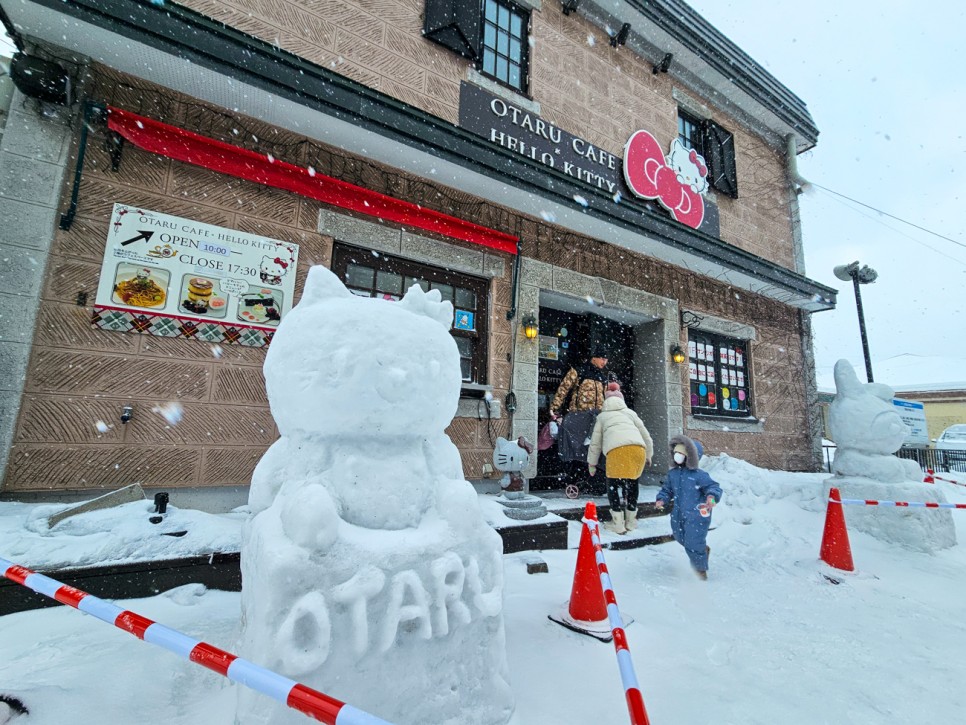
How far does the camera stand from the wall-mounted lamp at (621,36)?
7988 millimetres

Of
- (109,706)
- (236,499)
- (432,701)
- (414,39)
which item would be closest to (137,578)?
(109,706)

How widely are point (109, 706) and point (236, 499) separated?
2711 millimetres

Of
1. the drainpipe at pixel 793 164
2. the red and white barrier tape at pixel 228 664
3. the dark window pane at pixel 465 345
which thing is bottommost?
the red and white barrier tape at pixel 228 664

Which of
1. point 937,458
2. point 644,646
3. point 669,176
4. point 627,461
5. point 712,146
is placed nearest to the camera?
point 644,646

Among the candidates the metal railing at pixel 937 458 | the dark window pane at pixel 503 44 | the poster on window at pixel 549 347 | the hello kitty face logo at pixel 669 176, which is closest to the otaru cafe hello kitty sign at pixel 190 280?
the poster on window at pixel 549 347

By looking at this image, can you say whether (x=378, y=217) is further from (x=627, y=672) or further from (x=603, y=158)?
(x=627, y=672)

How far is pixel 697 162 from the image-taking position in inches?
355

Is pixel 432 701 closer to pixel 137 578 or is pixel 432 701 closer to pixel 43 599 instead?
pixel 137 578

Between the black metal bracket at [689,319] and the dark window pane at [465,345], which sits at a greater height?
the black metal bracket at [689,319]

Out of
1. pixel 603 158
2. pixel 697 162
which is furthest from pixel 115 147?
pixel 697 162

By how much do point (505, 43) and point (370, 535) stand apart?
7.87 meters

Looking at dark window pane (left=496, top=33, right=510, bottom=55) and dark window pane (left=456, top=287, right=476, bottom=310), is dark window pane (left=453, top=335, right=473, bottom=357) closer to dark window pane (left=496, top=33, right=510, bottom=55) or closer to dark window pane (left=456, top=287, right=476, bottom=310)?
dark window pane (left=456, top=287, right=476, bottom=310)

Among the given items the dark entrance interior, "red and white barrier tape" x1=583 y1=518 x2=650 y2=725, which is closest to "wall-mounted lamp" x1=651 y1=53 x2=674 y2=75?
the dark entrance interior

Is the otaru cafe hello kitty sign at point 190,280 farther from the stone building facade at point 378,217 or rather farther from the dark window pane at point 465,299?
the dark window pane at point 465,299
